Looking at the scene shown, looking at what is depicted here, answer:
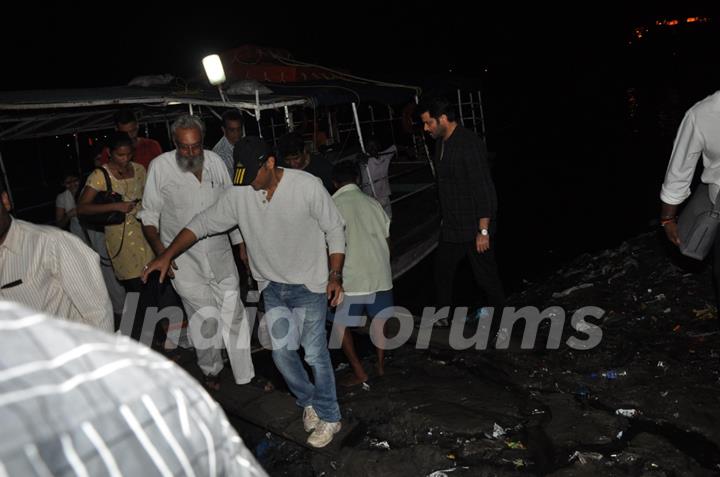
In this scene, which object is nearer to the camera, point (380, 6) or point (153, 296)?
point (153, 296)

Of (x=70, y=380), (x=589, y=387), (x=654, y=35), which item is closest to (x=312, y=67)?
(x=589, y=387)

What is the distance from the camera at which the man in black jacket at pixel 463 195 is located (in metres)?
5.42

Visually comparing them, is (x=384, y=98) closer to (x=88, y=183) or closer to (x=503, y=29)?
(x=88, y=183)

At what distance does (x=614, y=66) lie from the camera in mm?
69062

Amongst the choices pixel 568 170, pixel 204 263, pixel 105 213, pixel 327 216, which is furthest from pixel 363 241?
pixel 568 170

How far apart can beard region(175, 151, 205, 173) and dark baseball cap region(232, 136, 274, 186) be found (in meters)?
0.79

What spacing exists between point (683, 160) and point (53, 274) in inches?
140

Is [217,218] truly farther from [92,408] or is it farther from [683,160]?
[92,408]

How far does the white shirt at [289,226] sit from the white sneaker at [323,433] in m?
0.92

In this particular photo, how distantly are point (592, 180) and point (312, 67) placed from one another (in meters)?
7.48

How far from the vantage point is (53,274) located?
9.00 ft

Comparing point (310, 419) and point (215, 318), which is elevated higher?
point (215, 318)

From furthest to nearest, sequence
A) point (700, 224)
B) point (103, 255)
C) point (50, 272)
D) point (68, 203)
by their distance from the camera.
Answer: point (68, 203) → point (103, 255) → point (700, 224) → point (50, 272)

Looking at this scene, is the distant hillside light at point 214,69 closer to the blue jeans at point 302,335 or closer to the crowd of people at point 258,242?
the crowd of people at point 258,242
